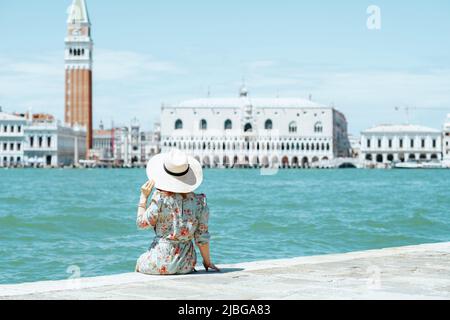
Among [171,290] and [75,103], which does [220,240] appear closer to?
[171,290]

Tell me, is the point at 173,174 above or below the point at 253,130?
below

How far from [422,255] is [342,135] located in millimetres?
120989

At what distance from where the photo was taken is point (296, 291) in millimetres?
Result: 6016

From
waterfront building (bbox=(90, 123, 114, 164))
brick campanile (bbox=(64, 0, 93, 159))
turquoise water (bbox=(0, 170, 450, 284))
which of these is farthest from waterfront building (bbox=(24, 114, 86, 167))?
turquoise water (bbox=(0, 170, 450, 284))

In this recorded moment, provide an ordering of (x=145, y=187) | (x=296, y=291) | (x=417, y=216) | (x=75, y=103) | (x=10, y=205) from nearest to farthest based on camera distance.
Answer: (x=296, y=291), (x=145, y=187), (x=417, y=216), (x=10, y=205), (x=75, y=103)

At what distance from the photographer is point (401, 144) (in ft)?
374

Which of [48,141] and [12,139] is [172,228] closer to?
[48,141]

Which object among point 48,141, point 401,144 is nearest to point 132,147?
point 48,141

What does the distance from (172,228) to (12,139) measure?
10720cm

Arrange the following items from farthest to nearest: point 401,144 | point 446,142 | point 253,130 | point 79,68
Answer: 1. point 446,142
2. point 401,144
3. point 253,130
4. point 79,68

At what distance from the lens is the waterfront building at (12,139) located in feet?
363

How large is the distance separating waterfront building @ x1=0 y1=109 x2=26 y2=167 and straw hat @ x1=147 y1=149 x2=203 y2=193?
349 ft

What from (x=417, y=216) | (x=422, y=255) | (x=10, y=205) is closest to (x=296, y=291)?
(x=422, y=255)

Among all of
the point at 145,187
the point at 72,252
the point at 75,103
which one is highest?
the point at 75,103
